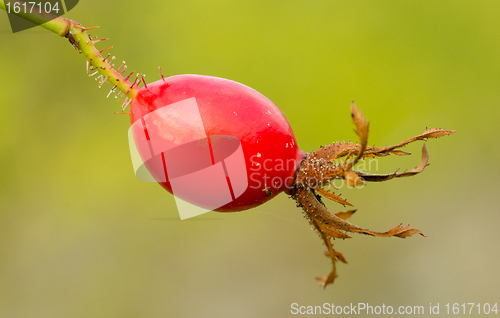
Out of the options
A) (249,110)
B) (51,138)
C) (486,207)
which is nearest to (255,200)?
(249,110)

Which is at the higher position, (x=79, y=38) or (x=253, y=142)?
(x=79, y=38)

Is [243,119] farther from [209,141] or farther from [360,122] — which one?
[360,122]

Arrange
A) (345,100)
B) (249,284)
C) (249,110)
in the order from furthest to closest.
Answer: (249,284) < (345,100) < (249,110)

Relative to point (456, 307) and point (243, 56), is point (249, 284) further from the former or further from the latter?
point (243, 56)

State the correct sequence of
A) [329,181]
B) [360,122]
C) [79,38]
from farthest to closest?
1. [329,181]
2. [79,38]
3. [360,122]

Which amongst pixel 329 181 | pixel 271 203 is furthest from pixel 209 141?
pixel 271 203

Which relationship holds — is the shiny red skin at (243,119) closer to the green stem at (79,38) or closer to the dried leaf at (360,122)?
the green stem at (79,38)
